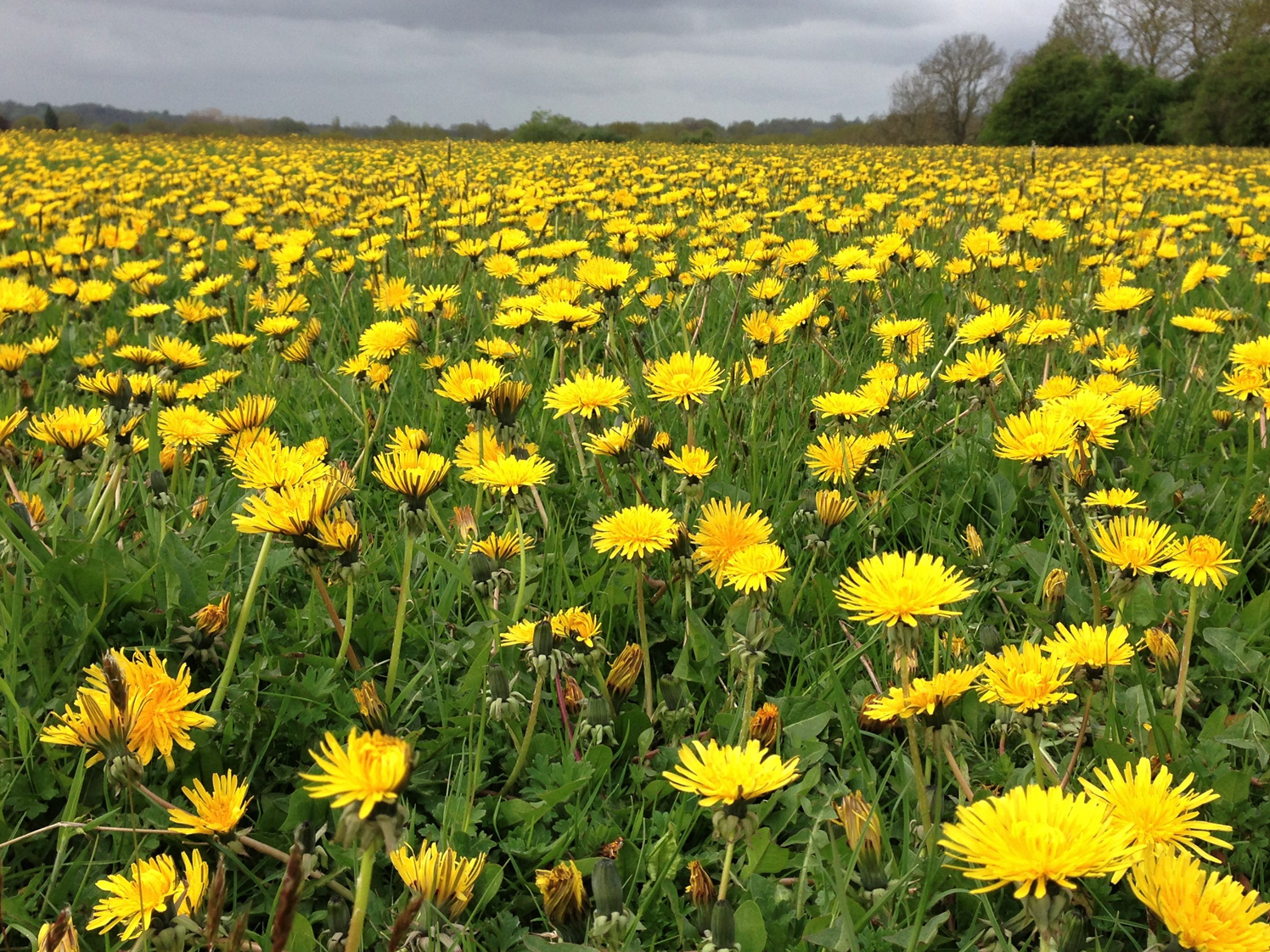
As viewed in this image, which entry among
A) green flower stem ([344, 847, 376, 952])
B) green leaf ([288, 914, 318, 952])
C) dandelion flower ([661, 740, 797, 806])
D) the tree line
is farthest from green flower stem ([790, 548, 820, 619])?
the tree line

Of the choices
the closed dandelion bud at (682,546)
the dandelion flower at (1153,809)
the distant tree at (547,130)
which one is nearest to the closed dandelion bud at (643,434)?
the closed dandelion bud at (682,546)

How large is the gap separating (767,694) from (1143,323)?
8.73 feet

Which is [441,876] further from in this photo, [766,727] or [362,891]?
[766,727]

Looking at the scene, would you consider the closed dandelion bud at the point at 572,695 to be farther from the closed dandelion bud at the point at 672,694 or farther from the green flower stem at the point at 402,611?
the green flower stem at the point at 402,611

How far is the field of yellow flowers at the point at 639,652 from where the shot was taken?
0.89m

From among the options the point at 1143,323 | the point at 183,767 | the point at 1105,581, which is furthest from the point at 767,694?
the point at 1143,323

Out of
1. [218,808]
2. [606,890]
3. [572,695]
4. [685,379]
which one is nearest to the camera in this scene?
[606,890]

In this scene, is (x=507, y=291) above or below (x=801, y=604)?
above

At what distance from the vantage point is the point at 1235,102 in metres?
20.4

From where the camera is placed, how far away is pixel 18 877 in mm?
1063

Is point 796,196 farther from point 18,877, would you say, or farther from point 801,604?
point 18,877

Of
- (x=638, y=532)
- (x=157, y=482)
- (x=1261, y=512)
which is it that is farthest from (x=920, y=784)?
(x=157, y=482)

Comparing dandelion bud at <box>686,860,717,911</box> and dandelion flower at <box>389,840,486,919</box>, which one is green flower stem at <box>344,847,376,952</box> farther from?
dandelion bud at <box>686,860,717,911</box>

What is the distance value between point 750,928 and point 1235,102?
85.8 ft
